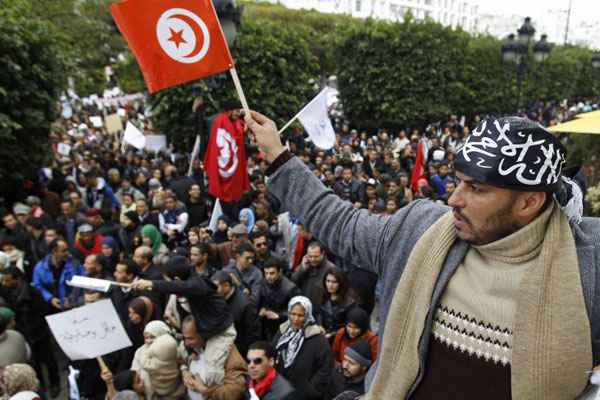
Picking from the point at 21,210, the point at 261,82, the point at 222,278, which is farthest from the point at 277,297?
the point at 261,82

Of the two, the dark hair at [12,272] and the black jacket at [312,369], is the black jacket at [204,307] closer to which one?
the black jacket at [312,369]

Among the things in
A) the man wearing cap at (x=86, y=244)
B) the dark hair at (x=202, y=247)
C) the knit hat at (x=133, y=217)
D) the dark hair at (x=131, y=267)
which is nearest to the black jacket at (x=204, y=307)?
the dark hair at (x=131, y=267)

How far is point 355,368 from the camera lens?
3.92 metres

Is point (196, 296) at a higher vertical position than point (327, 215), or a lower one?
lower

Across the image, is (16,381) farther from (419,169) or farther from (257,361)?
(419,169)

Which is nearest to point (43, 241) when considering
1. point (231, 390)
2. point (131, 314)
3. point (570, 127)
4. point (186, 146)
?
point (131, 314)

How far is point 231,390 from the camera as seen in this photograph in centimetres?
395

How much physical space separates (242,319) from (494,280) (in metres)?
3.75

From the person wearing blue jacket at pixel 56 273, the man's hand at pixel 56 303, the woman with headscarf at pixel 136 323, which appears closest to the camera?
the woman with headscarf at pixel 136 323

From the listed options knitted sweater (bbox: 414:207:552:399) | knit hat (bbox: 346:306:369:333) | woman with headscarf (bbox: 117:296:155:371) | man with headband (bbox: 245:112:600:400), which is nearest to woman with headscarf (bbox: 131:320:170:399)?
woman with headscarf (bbox: 117:296:155:371)

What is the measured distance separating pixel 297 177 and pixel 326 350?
113 inches

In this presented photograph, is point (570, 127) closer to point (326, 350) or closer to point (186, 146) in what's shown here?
point (326, 350)

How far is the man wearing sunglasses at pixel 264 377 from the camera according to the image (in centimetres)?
377

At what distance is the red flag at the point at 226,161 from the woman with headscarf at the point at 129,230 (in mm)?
1894
